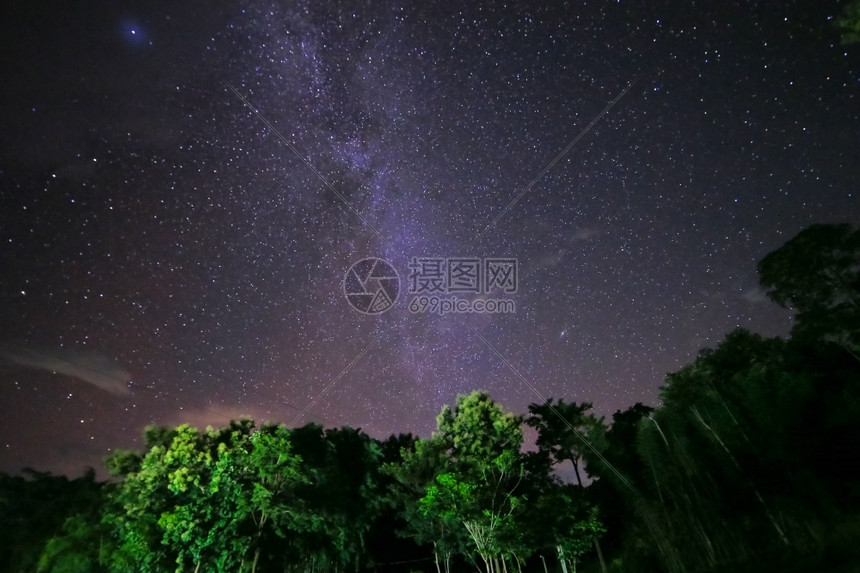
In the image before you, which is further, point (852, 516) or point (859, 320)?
point (859, 320)

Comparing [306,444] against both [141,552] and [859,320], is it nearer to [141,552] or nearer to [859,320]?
[141,552]

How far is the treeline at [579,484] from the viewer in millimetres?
15562

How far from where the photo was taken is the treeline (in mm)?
15562

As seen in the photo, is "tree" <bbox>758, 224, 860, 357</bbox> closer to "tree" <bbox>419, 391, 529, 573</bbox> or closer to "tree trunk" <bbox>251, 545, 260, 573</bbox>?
"tree" <bbox>419, 391, 529, 573</bbox>

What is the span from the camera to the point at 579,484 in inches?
1106

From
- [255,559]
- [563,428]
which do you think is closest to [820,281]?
[563,428]

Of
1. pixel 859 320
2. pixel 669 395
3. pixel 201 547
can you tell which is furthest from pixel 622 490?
pixel 201 547

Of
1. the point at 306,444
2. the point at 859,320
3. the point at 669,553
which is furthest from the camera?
the point at 306,444

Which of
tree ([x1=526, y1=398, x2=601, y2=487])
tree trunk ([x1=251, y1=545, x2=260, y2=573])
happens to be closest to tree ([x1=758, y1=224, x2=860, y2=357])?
tree ([x1=526, y1=398, x2=601, y2=487])

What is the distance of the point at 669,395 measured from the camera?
92.3 ft

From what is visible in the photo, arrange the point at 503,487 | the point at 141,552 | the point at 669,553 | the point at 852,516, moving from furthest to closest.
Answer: the point at 141,552, the point at 669,553, the point at 503,487, the point at 852,516

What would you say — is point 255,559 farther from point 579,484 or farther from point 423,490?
point 579,484

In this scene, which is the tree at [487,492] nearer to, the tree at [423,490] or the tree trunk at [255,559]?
the tree at [423,490]

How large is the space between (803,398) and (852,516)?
18.4 feet
